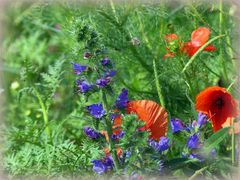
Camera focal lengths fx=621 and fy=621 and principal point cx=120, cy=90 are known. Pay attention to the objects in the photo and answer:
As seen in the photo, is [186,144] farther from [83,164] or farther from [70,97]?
[70,97]

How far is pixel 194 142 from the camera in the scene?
168 centimetres

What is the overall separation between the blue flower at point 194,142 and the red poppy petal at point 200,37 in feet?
1.31

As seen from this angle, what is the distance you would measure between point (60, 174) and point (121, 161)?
229 millimetres

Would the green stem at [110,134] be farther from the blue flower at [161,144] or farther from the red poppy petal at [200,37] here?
the red poppy petal at [200,37]

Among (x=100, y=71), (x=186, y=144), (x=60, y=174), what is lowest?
(x=60, y=174)

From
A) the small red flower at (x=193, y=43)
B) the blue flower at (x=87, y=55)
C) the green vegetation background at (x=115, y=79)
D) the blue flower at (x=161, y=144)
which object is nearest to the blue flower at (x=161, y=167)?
the blue flower at (x=161, y=144)

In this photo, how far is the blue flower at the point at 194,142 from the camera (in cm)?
168

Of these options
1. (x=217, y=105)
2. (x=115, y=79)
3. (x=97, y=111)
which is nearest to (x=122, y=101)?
(x=97, y=111)

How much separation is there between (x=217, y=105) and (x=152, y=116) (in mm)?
204

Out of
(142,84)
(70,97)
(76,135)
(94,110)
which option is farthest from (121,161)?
(70,97)

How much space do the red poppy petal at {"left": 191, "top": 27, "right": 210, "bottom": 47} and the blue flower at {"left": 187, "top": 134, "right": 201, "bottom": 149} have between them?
15.7 inches

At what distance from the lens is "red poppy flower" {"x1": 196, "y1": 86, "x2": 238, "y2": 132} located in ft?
5.69

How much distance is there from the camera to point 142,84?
95.1 inches

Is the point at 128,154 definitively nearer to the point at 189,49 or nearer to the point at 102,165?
the point at 102,165
